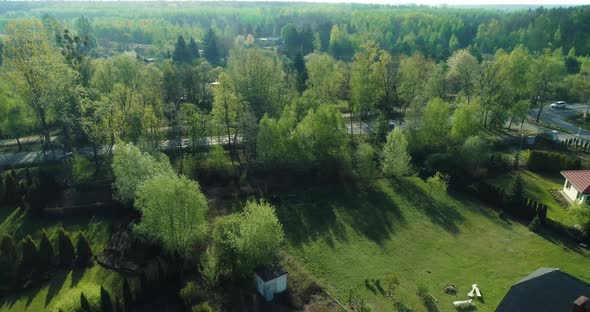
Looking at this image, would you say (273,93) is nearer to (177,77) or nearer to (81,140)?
(177,77)

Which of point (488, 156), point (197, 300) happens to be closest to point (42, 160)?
point (197, 300)

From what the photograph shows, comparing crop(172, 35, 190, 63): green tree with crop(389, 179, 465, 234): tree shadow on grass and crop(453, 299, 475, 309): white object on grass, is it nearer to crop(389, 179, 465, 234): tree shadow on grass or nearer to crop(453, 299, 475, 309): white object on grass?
crop(389, 179, 465, 234): tree shadow on grass

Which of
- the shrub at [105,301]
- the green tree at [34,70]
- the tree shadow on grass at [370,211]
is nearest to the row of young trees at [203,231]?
the shrub at [105,301]

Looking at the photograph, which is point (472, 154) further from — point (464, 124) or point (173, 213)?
point (173, 213)

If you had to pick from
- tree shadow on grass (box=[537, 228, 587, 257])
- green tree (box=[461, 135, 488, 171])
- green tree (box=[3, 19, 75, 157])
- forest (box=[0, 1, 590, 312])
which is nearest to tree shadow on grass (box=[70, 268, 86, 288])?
forest (box=[0, 1, 590, 312])

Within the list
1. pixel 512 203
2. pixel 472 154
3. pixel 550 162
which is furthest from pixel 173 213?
pixel 550 162
